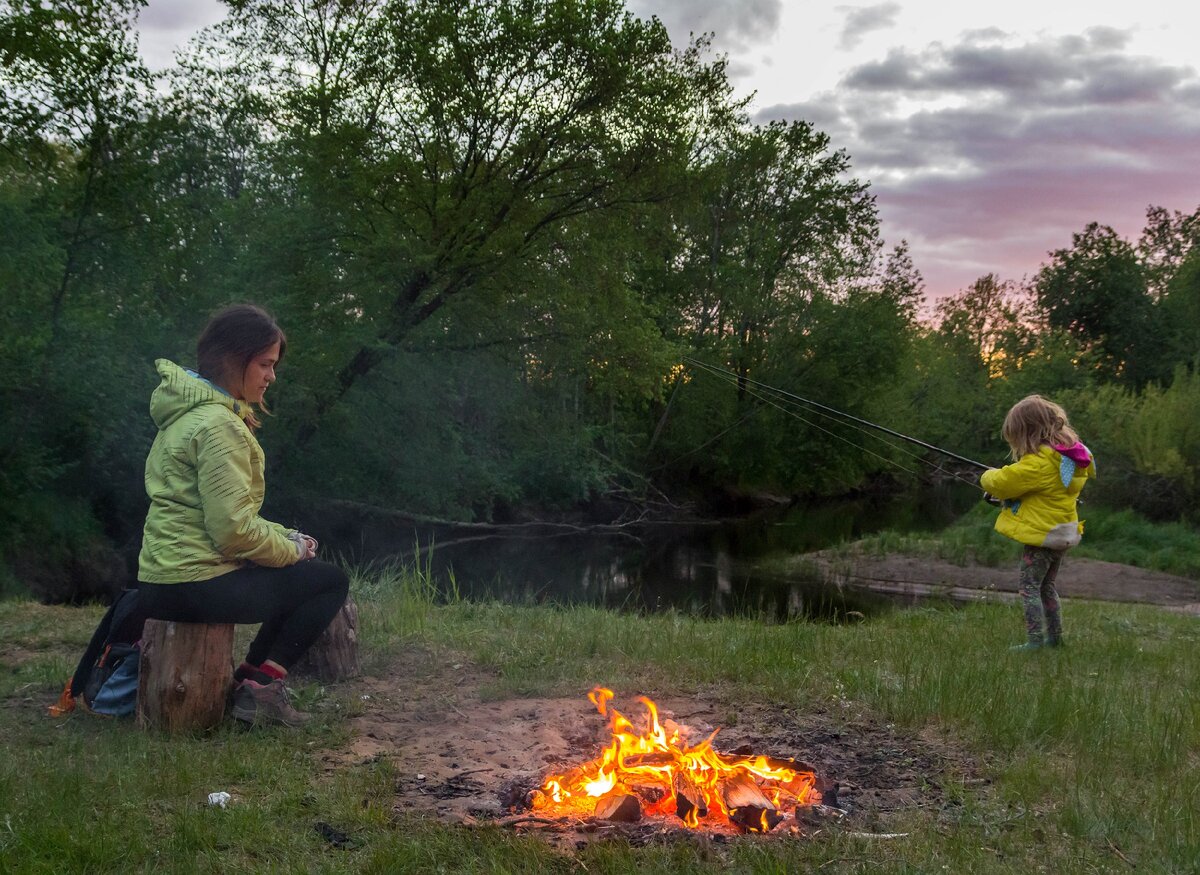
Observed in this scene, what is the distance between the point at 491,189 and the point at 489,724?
634 inches

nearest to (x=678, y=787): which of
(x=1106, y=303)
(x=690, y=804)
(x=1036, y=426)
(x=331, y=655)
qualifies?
(x=690, y=804)

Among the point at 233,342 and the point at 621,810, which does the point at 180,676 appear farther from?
the point at 621,810

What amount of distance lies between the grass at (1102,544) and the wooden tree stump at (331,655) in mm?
18154

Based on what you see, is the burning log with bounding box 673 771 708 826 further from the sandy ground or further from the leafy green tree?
the leafy green tree

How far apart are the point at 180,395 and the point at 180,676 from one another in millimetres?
1232

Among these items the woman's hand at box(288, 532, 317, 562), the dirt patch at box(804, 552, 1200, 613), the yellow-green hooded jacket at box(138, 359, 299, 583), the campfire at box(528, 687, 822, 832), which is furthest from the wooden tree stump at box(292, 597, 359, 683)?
the dirt patch at box(804, 552, 1200, 613)

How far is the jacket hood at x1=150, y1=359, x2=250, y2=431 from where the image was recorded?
4.61m

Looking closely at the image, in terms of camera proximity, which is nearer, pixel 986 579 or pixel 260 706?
pixel 260 706

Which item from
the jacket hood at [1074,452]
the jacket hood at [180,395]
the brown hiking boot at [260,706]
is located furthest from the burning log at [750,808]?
the jacket hood at [1074,452]

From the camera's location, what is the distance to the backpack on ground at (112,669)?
489 cm

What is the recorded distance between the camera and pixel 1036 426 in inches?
283

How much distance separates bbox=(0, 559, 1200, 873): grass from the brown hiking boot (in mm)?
102

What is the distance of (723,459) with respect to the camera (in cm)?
3750

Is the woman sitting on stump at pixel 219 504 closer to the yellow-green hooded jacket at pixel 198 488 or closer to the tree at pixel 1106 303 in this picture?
the yellow-green hooded jacket at pixel 198 488
